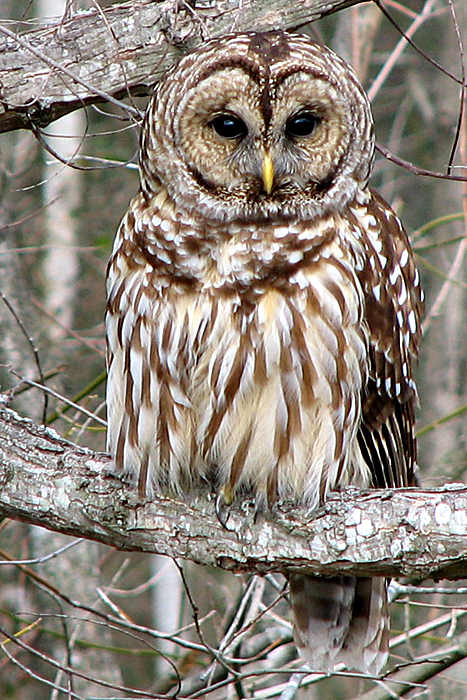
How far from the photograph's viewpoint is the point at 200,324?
372 centimetres

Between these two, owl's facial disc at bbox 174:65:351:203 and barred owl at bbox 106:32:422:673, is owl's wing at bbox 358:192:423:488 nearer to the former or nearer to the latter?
barred owl at bbox 106:32:422:673

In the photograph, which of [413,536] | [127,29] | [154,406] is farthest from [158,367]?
[127,29]

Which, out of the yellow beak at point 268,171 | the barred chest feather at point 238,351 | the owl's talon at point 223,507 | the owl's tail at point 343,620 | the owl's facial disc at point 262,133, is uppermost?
the owl's facial disc at point 262,133

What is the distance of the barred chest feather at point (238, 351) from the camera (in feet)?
12.2

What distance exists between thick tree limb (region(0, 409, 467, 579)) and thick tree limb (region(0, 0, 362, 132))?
122cm

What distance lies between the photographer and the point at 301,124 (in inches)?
145

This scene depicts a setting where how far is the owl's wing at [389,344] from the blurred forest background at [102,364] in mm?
566

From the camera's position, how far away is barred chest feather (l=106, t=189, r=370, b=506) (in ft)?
12.2

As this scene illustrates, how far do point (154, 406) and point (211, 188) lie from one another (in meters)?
0.82

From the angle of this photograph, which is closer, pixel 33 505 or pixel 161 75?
pixel 33 505

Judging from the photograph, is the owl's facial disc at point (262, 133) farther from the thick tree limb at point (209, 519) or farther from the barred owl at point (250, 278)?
the thick tree limb at point (209, 519)

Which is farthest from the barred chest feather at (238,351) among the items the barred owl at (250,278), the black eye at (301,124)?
the black eye at (301,124)

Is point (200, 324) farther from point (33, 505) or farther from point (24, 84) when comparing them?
point (24, 84)

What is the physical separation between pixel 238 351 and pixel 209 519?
617mm
